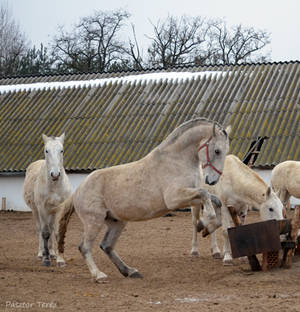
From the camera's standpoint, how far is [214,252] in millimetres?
11203

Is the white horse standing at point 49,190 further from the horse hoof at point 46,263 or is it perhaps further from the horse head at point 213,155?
the horse head at point 213,155

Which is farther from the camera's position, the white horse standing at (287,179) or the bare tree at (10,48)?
the bare tree at (10,48)

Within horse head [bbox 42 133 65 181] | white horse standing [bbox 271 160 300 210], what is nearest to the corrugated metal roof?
white horse standing [bbox 271 160 300 210]

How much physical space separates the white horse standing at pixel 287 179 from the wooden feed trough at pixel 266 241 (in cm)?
574

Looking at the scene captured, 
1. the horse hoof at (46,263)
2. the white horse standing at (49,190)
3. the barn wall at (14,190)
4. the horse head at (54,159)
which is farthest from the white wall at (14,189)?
the horse hoof at (46,263)

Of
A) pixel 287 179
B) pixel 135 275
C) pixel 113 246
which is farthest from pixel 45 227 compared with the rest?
pixel 287 179

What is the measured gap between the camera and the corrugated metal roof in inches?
839

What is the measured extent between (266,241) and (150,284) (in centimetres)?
179

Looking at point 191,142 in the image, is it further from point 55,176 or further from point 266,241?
point 55,176

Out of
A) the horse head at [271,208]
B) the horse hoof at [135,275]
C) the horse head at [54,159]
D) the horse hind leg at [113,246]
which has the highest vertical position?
the horse head at [54,159]

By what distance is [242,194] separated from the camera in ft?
34.1

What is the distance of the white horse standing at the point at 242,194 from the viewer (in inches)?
388

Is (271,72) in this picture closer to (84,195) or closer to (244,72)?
(244,72)

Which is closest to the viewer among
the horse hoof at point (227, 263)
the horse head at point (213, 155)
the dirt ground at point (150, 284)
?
the dirt ground at point (150, 284)
